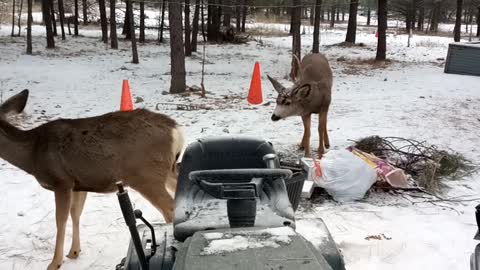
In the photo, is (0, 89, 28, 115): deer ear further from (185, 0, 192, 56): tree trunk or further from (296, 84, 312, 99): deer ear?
(185, 0, 192, 56): tree trunk

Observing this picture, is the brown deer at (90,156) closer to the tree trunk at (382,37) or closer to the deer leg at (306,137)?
the deer leg at (306,137)

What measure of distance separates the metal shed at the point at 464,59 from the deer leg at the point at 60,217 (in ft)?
47.3

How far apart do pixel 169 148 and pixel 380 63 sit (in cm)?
1682

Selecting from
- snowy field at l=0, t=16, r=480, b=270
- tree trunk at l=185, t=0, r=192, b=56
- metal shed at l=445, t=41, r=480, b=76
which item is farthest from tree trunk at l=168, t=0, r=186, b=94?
metal shed at l=445, t=41, r=480, b=76

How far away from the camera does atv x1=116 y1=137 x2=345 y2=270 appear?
1.72m

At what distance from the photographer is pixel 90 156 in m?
4.18

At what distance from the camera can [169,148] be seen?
4.34 m

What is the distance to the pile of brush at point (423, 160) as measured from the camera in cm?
608

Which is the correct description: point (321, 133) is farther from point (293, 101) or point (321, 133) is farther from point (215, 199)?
point (215, 199)

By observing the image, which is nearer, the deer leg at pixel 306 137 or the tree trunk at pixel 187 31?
the deer leg at pixel 306 137

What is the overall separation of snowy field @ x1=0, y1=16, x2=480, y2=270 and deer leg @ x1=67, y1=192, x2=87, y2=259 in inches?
2.9

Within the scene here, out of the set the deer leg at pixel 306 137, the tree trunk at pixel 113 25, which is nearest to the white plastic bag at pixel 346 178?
the deer leg at pixel 306 137

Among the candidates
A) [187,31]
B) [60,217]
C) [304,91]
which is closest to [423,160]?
[304,91]

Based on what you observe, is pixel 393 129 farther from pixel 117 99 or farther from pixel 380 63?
pixel 380 63
